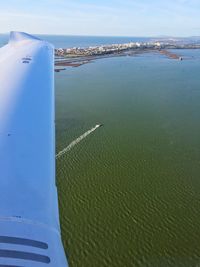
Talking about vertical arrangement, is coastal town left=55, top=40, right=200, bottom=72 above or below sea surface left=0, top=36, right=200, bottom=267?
above

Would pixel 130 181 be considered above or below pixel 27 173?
below

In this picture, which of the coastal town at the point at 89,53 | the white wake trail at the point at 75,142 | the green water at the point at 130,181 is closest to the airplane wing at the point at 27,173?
the green water at the point at 130,181

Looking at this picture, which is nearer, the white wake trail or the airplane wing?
the airplane wing

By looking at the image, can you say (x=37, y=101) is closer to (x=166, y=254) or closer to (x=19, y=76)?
(x=19, y=76)

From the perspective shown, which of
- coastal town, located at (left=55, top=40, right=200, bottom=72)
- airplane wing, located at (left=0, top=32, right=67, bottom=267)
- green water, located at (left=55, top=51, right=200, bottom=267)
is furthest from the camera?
coastal town, located at (left=55, top=40, right=200, bottom=72)

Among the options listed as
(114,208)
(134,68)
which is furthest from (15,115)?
(134,68)

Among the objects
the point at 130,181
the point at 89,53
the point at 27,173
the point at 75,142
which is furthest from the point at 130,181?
the point at 89,53

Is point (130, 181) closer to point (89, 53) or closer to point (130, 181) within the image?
point (130, 181)

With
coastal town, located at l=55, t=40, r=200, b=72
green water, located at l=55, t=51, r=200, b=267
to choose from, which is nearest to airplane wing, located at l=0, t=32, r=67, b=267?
green water, located at l=55, t=51, r=200, b=267

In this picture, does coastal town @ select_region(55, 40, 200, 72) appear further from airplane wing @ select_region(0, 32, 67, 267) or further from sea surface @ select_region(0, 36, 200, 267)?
airplane wing @ select_region(0, 32, 67, 267)
